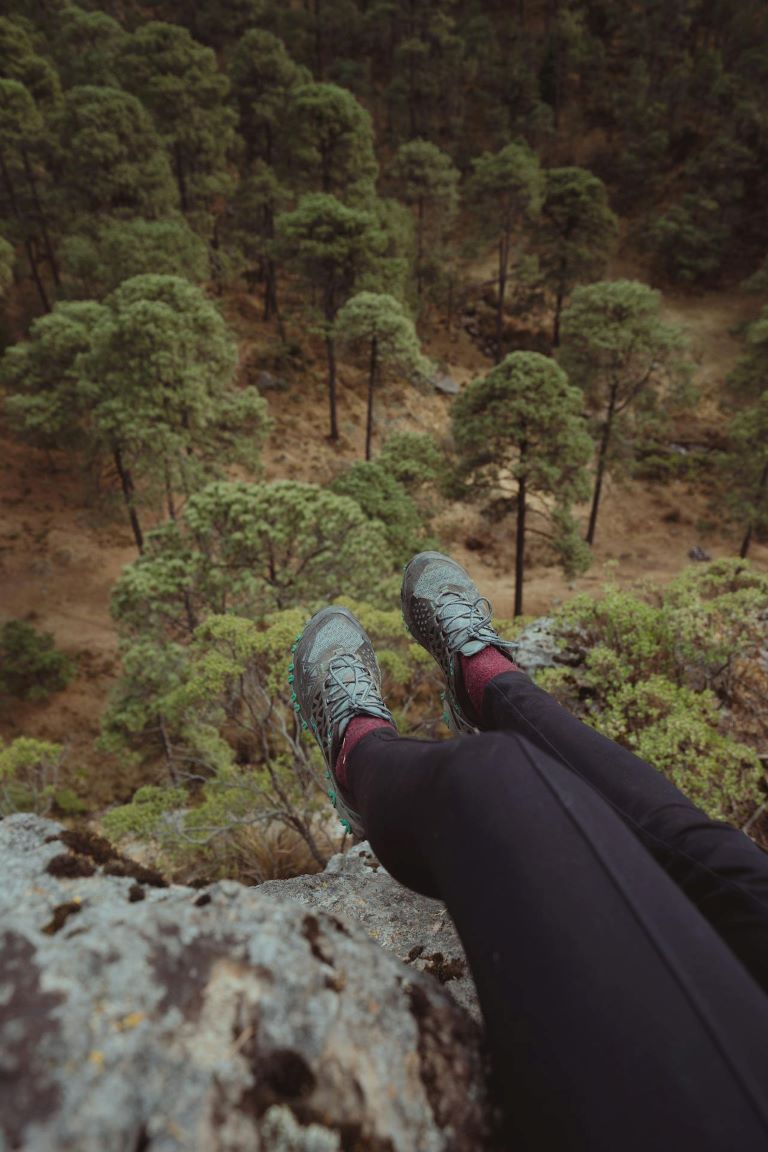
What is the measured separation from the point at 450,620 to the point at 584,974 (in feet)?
7.09

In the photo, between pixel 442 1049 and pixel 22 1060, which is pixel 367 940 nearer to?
pixel 442 1049

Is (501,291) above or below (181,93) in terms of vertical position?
below

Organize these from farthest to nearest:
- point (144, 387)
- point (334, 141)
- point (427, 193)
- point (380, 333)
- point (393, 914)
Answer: point (427, 193) < point (334, 141) < point (380, 333) < point (144, 387) < point (393, 914)

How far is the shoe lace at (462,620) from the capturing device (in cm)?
300

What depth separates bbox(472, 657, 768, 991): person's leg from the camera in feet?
4.79

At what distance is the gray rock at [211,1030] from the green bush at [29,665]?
462 inches

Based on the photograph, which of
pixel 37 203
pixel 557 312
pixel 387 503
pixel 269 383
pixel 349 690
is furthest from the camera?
pixel 557 312

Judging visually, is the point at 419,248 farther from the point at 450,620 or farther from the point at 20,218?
the point at 450,620

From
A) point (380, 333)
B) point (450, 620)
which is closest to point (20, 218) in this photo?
point (380, 333)

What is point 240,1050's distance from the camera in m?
1.02

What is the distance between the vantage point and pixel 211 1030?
1.02m

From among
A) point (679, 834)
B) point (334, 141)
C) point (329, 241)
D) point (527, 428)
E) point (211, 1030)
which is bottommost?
point (527, 428)

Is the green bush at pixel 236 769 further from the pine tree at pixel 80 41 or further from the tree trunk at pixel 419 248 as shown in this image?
the pine tree at pixel 80 41

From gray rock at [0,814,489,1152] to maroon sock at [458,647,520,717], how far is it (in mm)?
1413
